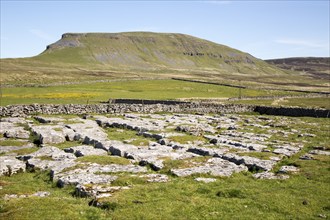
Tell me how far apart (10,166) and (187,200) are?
14.5m

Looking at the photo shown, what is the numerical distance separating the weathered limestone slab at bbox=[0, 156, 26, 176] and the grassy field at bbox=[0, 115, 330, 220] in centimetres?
88

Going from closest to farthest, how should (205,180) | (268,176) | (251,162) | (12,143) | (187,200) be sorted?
(187,200), (205,180), (268,176), (251,162), (12,143)

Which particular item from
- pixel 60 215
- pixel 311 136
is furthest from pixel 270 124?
pixel 60 215

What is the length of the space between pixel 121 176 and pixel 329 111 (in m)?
55.6

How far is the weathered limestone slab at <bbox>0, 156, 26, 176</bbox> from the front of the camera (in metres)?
24.3

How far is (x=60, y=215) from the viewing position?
15.6 m

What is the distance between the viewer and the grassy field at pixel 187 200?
53.1 feet

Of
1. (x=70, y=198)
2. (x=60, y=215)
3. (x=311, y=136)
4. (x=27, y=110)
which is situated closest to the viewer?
(x=60, y=215)

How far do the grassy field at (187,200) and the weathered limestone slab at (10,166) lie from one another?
876 mm

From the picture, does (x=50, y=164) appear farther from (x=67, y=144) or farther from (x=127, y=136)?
(x=127, y=136)

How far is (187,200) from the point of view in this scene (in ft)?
59.5

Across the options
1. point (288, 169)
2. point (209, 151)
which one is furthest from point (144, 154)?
point (288, 169)

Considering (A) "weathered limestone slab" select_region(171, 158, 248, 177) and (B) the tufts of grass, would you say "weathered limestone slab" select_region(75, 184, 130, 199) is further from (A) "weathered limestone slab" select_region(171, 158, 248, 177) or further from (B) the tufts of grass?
(B) the tufts of grass

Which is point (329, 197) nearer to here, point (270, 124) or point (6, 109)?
point (270, 124)
